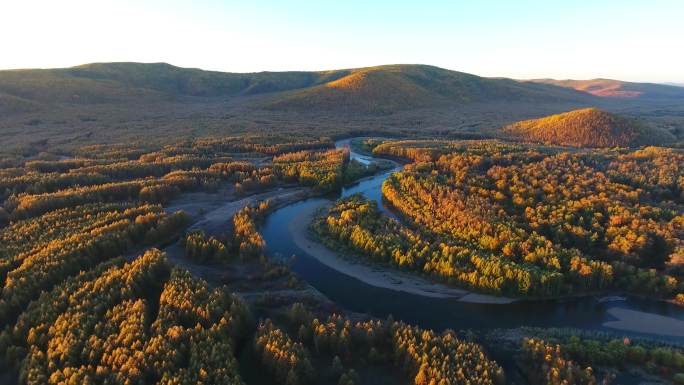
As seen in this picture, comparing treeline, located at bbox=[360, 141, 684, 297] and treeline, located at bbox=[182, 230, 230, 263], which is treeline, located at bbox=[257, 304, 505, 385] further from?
treeline, located at bbox=[182, 230, 230, 263]

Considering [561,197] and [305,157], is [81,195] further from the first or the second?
[561,197]

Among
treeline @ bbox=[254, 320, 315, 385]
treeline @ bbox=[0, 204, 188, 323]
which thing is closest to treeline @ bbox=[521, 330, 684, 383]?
treeline @ bbox=[254, 320, 315, 385]

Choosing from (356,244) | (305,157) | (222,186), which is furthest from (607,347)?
(305,157)

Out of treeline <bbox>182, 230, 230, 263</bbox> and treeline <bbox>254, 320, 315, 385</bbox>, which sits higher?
treeline <bbox>182, 230, 230, 263</bbox>

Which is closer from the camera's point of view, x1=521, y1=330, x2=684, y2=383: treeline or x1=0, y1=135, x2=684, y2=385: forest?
x1=521, y1=330, x2=684, y2=383: treeline

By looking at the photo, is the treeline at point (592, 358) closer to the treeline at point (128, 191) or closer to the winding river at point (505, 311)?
the winding river at point (505, 311)

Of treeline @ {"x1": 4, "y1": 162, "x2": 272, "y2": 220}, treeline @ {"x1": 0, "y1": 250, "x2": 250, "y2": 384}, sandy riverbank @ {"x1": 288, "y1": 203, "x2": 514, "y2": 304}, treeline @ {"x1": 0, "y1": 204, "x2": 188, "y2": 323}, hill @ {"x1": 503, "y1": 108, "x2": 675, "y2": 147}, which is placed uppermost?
hill @ {"x1": 503, "y1": 108, "x2": 675, "y2": 147}

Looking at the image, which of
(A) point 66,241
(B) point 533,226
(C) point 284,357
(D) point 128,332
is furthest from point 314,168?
(C) point 284,357

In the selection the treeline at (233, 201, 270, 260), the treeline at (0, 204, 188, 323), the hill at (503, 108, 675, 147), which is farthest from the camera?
the hill at (503, 108, 675, 147)
